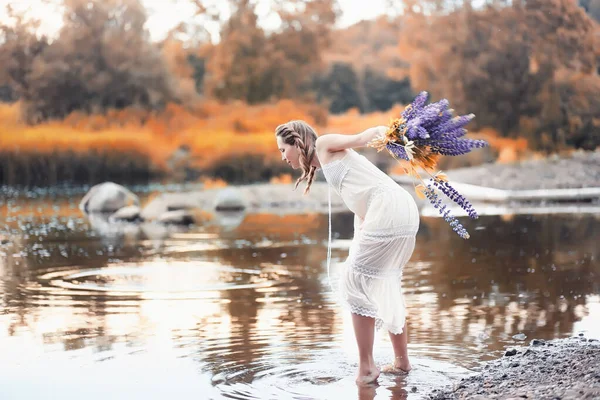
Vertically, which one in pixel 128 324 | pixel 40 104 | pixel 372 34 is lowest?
pixel 128 324

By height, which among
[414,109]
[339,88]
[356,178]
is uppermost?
[339,88]

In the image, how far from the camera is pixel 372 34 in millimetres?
32531

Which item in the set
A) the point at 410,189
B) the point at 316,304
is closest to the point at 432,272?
the point at 316,304

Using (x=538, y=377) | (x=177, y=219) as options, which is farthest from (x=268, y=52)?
(x=538, y=377)

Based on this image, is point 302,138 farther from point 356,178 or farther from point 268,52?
point 268,52

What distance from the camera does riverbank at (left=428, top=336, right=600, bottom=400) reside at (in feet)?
15.0

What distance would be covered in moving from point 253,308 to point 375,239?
3.02 metres

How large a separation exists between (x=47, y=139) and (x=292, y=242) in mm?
18987

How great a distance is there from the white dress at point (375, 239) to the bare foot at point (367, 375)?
9.9 inches

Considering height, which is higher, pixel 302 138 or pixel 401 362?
pixel 302 138

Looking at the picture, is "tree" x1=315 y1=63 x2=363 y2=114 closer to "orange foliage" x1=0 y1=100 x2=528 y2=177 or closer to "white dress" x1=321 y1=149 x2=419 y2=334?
"orange foliage" x1=0 y1=100 x2=528 y2=177

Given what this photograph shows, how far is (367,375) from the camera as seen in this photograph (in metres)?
5.64

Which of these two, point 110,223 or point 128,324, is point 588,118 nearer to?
point 110,223

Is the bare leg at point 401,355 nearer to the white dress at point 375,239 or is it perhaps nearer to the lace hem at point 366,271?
the white dress at point 375,239
